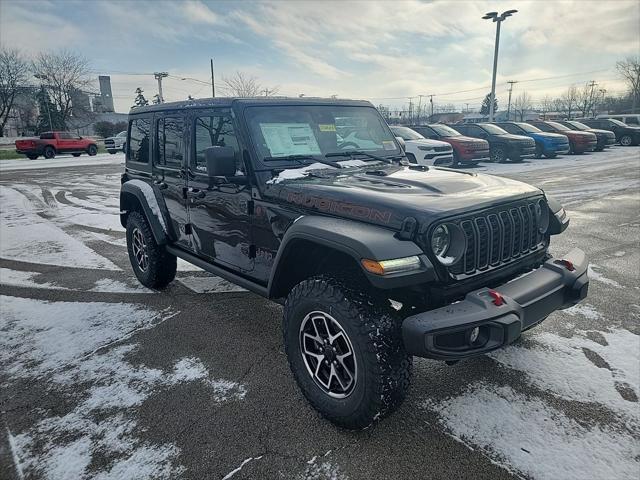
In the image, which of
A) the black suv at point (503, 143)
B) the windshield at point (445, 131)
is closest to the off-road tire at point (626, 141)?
the black suv at point (503, 143)

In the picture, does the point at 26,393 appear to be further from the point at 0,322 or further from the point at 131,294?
the point at 131,294

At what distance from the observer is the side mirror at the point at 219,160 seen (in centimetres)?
304

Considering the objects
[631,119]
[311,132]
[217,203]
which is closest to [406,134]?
[311,132]

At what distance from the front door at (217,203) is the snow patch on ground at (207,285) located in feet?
3.15

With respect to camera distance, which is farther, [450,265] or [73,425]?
[73,425]

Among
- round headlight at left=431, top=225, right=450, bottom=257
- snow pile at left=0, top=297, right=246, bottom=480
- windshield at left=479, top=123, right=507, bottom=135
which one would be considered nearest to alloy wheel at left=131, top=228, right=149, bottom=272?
snow pile at left=0, top=297, right=246, bottom=480

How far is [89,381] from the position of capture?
10.6 ft

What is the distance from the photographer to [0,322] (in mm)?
4234

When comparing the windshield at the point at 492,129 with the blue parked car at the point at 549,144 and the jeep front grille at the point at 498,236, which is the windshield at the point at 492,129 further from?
the jeep front grille at the point at 498,236

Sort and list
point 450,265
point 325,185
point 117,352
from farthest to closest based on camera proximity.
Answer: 1. point 117,352
2. point 325,185
3. point 450,265

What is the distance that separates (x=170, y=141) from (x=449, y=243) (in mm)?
3004

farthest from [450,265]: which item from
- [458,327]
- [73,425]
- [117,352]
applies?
[117,352]

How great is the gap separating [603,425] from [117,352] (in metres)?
3.52

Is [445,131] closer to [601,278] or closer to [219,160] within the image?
[601,278]
